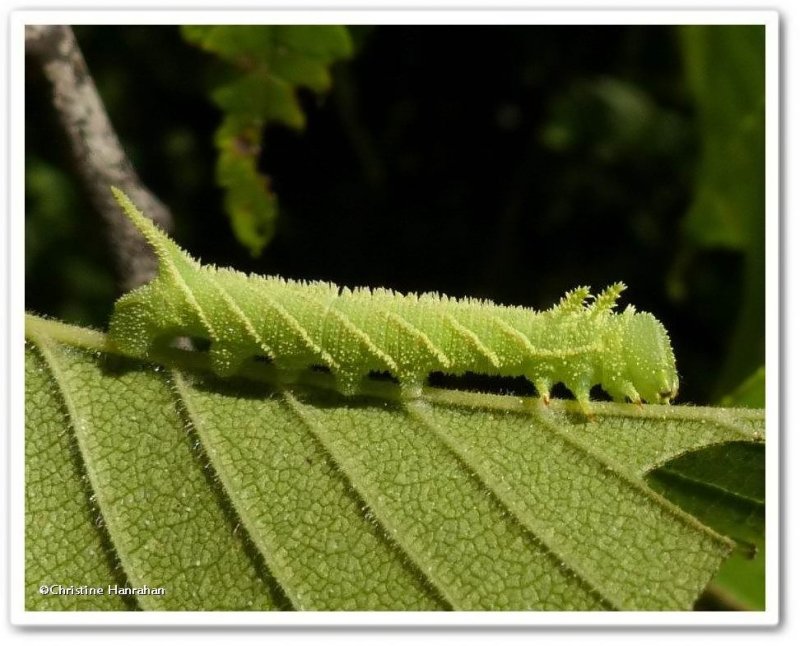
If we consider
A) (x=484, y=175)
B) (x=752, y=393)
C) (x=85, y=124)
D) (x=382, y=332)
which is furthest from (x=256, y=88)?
(x=752, y=393)

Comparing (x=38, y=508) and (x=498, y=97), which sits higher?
(x=498, y=97)

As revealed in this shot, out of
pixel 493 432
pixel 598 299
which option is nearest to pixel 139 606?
pixel 493 432

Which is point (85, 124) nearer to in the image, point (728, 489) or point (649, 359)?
point (649, 359)

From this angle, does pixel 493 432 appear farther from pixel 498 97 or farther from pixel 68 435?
pixel 498 97

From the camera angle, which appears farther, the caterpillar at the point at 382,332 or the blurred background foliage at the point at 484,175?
the blurred background foliage at the point at 484,175
